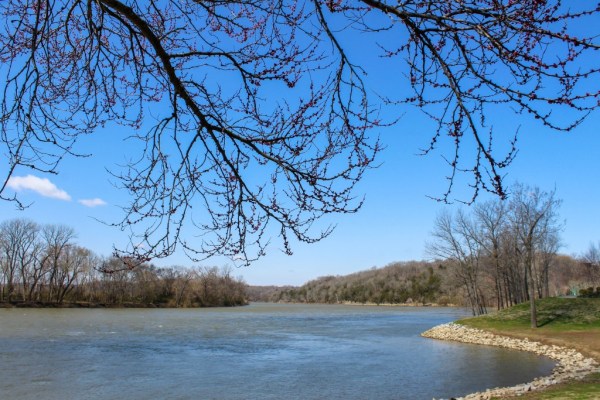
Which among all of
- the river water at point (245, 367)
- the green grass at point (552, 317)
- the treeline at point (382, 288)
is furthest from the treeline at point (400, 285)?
the river water at point (245, 367)

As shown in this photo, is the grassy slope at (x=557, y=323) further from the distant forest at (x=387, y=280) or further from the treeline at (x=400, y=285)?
the treeline at (x=400, y=285)

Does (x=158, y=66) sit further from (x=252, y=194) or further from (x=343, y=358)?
(x=343, y=358)

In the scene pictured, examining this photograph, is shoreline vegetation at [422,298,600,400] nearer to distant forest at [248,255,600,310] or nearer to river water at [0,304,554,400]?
river water at [0,304,554,400]

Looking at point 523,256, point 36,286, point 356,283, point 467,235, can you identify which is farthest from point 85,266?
point 356,283

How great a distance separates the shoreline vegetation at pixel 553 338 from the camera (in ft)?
40.0

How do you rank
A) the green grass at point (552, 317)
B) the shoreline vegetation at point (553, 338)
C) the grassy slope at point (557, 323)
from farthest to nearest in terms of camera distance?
1. the green grass at point (552, 317)
2. the grassy slope at point (557, 323)
3. the shoreline vegetation at point (553, 338)

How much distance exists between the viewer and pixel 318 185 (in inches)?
164

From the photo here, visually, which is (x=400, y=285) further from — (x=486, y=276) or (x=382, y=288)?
(x=486, y=276)

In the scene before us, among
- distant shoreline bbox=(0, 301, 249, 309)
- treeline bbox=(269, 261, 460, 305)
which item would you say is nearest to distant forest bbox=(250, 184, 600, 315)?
treeline bbox=(269, 261, 460, 305)

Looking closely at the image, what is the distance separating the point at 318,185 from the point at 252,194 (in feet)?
2.47

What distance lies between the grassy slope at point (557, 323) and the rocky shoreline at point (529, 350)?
0.75 m

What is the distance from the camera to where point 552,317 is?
2978 cm

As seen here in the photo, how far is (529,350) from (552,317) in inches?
314

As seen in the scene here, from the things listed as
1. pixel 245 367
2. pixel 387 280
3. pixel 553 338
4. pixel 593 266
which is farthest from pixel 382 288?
pixel 245 367
